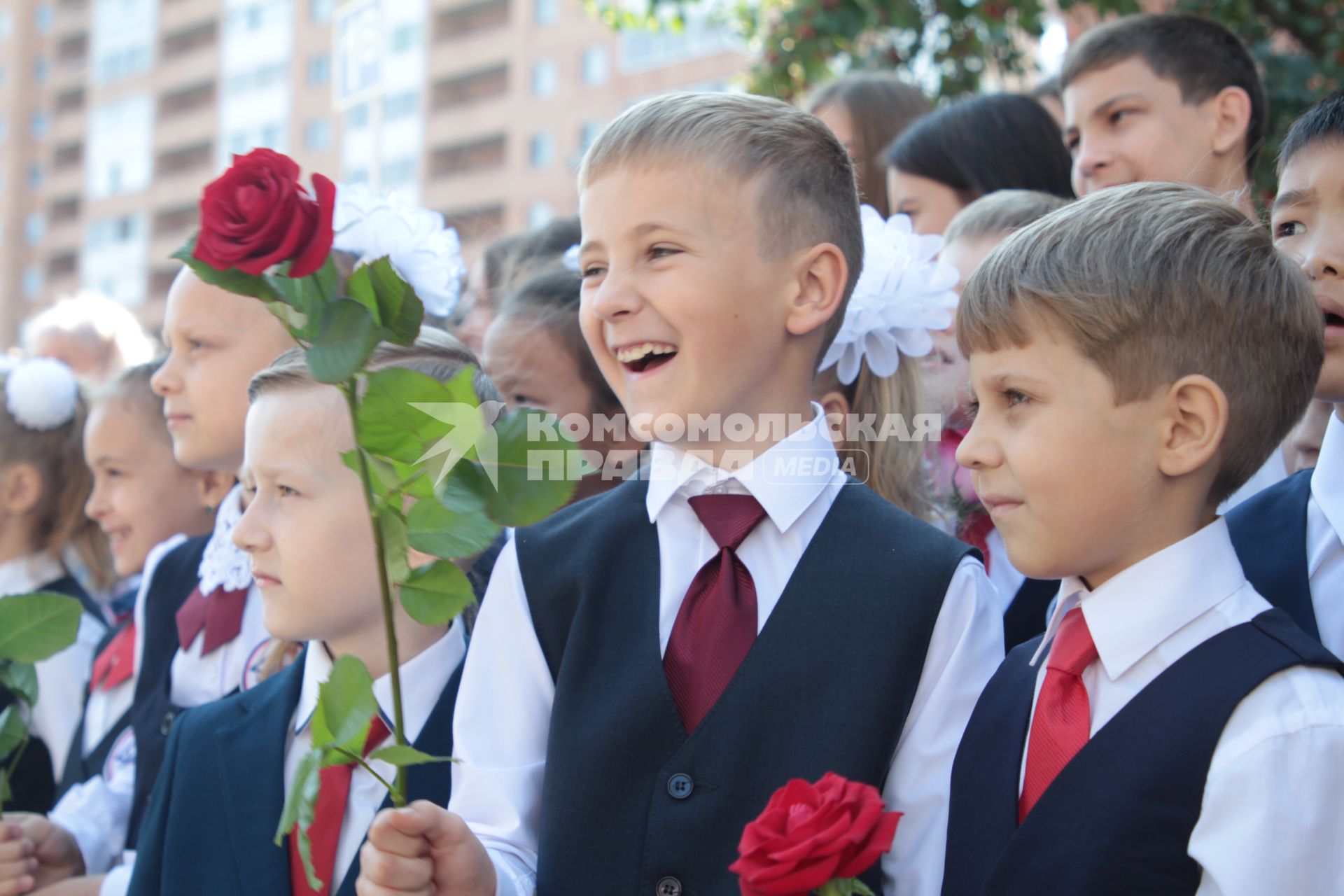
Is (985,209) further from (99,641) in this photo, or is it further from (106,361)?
(106,361)

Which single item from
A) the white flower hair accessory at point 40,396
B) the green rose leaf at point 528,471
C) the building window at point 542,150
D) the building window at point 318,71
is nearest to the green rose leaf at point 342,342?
the green rose leaf at point 528,471

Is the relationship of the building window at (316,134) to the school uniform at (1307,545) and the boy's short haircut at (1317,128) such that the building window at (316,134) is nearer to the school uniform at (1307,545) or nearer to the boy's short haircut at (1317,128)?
the boy's short haircut at (1317,128)

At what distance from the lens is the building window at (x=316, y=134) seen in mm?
42562

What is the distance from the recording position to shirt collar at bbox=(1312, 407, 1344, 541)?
2002mm

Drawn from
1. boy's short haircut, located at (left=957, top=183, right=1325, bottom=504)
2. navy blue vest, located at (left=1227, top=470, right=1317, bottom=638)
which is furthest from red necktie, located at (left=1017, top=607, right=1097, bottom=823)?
navy blue vest, located at (left=1227, top=470, right=1317, bottom=638)

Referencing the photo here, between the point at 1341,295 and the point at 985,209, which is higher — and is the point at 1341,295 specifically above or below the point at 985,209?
below

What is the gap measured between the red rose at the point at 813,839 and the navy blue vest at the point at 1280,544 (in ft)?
3.27

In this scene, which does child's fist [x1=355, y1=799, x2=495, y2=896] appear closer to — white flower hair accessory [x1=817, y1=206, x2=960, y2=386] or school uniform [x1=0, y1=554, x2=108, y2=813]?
white flower hair accessory [x1=817, y1=206, x2=960, y2=386]

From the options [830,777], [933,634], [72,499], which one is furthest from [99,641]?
[830,777]

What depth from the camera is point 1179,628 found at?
1.68 meters

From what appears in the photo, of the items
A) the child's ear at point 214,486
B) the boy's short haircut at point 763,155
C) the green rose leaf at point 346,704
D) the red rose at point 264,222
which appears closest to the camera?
the red rose at point 264,222

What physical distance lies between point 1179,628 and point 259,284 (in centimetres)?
121

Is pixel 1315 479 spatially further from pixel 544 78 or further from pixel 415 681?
pixel 544 78

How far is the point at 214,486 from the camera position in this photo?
12.1 ft
